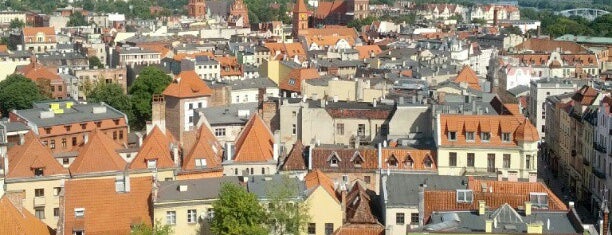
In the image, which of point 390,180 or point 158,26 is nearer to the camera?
point 390,180

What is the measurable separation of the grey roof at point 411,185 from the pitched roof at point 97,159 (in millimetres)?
17394

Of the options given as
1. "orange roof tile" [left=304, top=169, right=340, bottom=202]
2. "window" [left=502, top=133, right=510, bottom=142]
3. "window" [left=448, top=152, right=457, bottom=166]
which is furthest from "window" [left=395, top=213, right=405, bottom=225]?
"window" [left=502, top=133, right=510, bottom=142]

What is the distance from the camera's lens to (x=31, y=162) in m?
53.1

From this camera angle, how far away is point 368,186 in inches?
A: 2121

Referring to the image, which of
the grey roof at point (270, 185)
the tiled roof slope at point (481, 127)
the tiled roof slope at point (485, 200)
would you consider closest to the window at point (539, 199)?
the tiled roof slope at point (485, 200)

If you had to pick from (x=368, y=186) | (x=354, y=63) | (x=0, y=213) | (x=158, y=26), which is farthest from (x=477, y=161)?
(x=158, y=26)

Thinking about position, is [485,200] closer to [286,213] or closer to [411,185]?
[411,185]

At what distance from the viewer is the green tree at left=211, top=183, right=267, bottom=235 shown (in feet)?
137

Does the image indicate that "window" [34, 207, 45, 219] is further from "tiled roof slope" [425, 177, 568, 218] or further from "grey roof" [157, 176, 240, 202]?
"tiled roof slope" [425, 177, 568, 218]

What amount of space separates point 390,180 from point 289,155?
34.1ft

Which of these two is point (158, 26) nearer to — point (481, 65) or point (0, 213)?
point (481, 65)

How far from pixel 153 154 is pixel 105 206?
33.8 feet

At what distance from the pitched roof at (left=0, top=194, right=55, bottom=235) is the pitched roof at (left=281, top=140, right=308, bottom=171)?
15.9 meters

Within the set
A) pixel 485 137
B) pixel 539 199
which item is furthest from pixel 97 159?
pixel 539 199
